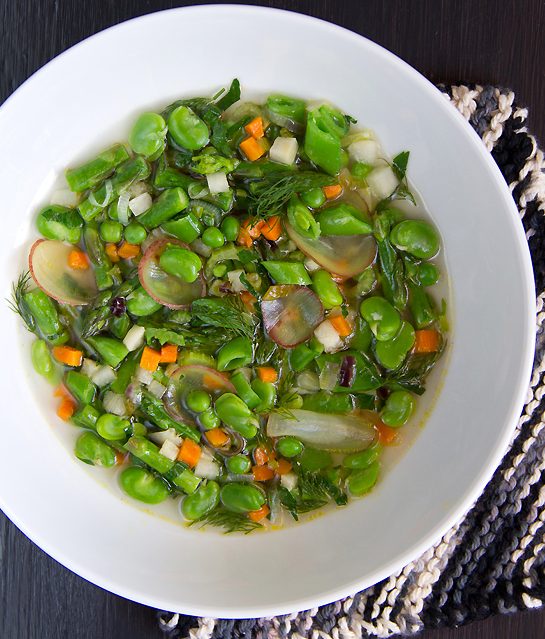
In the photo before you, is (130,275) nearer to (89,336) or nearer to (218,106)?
(89,336)

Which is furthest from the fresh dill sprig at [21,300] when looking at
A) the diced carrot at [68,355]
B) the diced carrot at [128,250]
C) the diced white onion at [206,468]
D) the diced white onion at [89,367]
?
the diced white onion at [206,468]

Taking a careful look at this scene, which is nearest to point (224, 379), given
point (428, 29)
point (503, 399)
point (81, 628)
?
point (503, 399)

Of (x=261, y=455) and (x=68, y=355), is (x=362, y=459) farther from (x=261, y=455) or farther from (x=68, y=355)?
(x=68, y=355)

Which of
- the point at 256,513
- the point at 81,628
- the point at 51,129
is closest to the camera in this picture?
the point at 51,129

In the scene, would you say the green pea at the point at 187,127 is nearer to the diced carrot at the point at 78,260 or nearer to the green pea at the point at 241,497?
the diced carrot at the point at 78,260

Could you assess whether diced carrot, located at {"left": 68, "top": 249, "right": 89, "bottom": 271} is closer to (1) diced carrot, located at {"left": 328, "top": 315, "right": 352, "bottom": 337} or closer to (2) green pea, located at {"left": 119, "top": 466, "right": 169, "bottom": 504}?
(2) green pea, located at {"left": 119, "top": 466, "right": 169, "bottom": 504}
